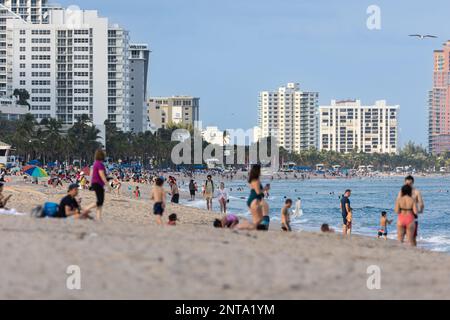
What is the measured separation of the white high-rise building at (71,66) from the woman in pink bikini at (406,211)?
134 meters

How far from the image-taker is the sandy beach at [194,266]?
1089cm

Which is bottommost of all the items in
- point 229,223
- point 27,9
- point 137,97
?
point 229,223

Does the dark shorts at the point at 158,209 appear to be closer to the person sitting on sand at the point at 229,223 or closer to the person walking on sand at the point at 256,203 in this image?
the person sitting on sand at the point at 229,223

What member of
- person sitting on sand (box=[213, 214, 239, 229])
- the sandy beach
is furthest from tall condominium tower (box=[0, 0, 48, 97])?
the sandy beach

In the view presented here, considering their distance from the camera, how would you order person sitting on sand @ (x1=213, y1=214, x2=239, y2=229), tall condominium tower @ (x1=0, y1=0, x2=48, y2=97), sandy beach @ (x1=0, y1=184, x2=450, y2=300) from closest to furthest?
sandy beach @ (x1=0, y1=184, x2=450, y2=300)
person sitting on sand @ (x1=213, y1=214, x2=239, y2=229)
tall condominium tower @ (x1=0, y1=0, x2=48, y2=97)

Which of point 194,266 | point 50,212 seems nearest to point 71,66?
point 50,212

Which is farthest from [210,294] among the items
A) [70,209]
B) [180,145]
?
[180,145]

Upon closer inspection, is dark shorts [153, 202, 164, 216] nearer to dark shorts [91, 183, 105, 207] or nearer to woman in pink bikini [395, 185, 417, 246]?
dark shorts [91, 183, 105, 207]

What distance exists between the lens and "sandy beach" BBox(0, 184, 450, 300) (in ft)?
35.7

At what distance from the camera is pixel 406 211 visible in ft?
55.5

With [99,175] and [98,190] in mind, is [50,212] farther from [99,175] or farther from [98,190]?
[99,175]

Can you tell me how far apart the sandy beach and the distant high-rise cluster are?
449ft

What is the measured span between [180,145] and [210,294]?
159 m

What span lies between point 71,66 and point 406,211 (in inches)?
5483
